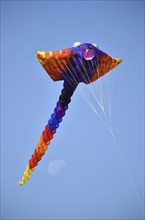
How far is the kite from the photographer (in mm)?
10758

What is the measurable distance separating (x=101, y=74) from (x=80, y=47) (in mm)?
2033

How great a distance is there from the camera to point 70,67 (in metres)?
11.1

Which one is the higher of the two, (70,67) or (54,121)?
(70,67)

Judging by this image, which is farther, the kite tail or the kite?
the kite tail

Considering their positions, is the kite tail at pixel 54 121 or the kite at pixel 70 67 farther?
the kite tail at pixel 54 121

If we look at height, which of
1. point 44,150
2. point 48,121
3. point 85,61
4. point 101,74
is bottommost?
point 44,150

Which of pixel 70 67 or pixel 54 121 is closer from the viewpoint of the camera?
pixel 70 67

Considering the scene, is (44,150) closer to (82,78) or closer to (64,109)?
(64,109)

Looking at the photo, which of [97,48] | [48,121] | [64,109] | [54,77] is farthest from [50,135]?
[97,48]

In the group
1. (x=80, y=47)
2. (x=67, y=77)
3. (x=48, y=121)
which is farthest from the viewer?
(x=48, y=121)

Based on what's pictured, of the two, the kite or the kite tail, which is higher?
the kite

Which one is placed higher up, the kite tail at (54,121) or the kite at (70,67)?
the kite at (70,67)

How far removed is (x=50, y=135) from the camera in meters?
12.4

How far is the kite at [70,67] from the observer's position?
1076 cm
